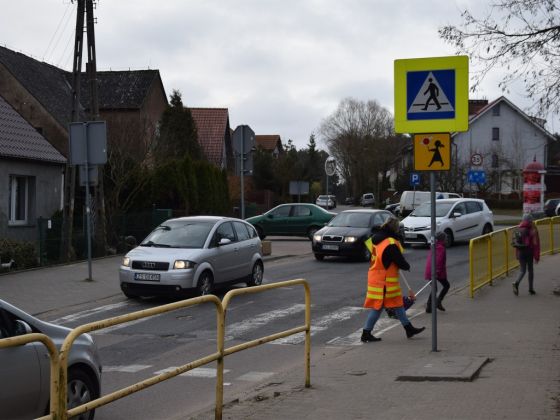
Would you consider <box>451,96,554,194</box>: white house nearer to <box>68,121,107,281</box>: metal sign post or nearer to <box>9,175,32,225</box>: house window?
<box>9,175,32,225</box>: house window

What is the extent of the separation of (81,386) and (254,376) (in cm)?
306

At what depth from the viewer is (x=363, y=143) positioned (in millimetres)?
89375

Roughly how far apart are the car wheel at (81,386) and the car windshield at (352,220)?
18.8m

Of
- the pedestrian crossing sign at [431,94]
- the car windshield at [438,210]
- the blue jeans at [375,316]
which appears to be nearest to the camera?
the pedestrian crossing sign at [431,94]

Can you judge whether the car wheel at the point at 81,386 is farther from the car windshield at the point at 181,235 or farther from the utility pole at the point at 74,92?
the utility pole at the point at 74,92

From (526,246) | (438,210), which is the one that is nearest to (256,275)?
(526,246)

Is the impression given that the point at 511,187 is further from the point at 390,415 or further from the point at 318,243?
the point at 390,415

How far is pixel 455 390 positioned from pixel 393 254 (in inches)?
132

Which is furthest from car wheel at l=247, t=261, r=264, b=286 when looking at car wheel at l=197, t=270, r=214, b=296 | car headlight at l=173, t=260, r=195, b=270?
car headlight at l=173, t=260, r=195, b=270

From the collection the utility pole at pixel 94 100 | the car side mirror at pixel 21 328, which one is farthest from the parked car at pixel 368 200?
the car side mirror at pixel 21 328

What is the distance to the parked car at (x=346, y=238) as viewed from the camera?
23.9 m

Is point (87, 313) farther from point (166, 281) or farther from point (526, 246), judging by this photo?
point (526, 246)

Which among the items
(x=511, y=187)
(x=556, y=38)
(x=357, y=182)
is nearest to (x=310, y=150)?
(x=357, y=182)

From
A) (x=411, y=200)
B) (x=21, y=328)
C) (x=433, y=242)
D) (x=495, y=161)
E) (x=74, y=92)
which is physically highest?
(x=495, y=161)
